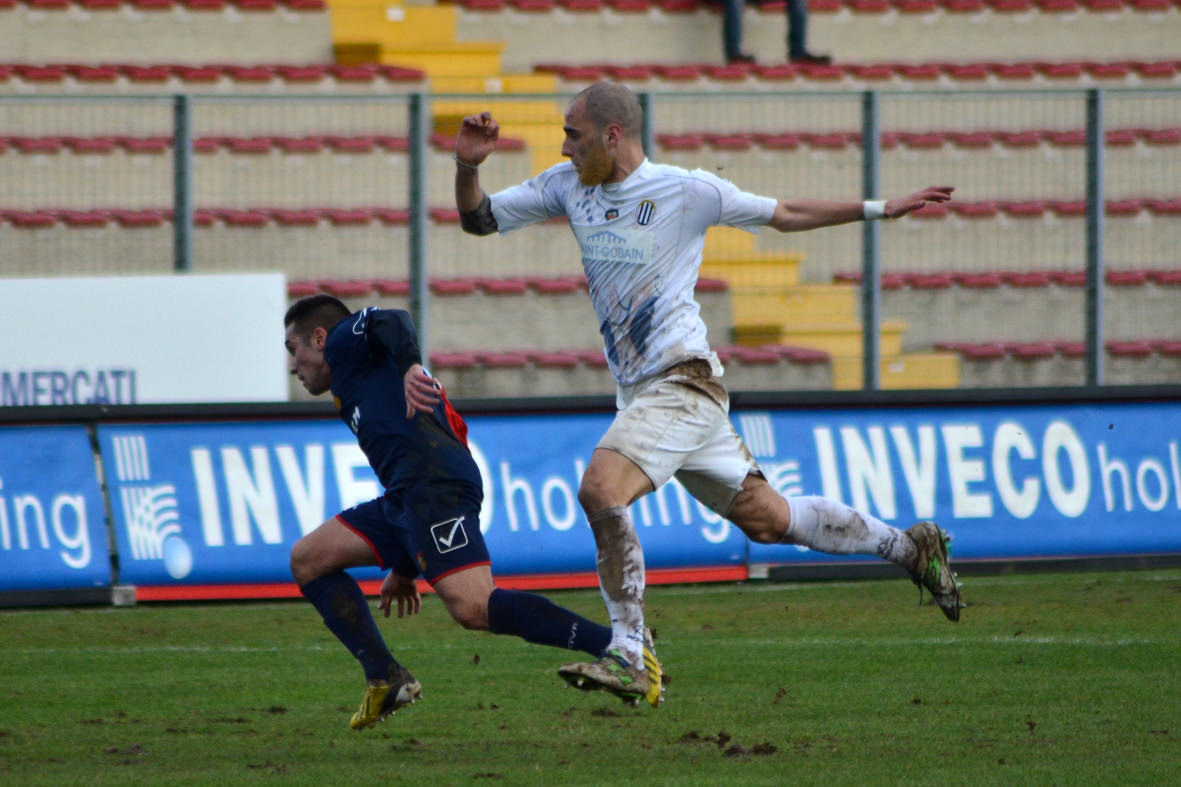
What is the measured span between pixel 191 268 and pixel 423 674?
4943 millimetres

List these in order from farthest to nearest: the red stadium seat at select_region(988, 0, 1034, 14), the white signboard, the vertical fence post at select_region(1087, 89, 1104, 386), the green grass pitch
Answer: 1. the red stadium seat at select_region(988, 0, 1034, 14)
2. the vertical fence post at select_region(1087, 89, 1104, 386)
3. the white signboard
4. the green grass pitch

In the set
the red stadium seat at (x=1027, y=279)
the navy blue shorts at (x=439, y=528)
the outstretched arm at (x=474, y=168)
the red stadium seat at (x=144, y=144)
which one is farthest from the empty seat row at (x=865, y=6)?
the navy blue shorts at (x=439, y=528)

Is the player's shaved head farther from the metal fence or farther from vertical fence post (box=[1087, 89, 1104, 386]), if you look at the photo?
vertical fence post (box=[1087, 89, 1104, 386])

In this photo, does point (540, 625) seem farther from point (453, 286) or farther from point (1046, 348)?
point (1046, 348)

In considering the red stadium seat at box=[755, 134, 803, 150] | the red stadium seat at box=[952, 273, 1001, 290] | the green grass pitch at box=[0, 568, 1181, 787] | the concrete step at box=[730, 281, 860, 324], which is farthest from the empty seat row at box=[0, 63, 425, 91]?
the green grass pitch at box=[0, 568, 1181, 787]

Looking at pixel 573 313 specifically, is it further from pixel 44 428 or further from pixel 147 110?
pixel 44 428

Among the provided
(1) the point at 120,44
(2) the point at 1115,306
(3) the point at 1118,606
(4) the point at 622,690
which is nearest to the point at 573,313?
(2) the point at 1115,306

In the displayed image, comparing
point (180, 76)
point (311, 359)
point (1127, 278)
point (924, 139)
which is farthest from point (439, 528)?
point (180, 76)

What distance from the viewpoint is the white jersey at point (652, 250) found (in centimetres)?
586

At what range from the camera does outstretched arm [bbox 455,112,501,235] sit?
19.4 ft

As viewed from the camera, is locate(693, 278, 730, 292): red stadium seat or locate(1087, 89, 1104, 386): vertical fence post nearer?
locate(1087, 89, 1104, 386): vertical fence post

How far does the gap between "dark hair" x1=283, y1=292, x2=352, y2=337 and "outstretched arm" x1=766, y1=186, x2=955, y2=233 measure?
162 centimetres

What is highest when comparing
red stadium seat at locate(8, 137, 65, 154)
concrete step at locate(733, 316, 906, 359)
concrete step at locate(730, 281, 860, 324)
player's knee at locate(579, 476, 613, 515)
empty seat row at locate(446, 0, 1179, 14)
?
empty seat row at locate(446, 0, 1179, 14)

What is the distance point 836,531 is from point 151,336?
21.7 feet
